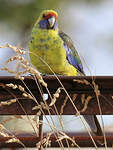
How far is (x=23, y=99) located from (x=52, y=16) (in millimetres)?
2473

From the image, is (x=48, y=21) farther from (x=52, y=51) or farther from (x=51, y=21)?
(x=52, y=51)

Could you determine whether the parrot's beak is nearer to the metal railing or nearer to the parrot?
the parrot

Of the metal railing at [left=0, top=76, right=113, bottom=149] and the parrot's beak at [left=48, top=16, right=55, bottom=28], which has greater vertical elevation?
the parrot's beak at [left=48, top=16, right=55, bottom=28]

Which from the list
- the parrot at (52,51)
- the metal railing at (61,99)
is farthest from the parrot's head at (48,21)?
the metal railing at (61,99)

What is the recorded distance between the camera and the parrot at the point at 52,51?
4.49m

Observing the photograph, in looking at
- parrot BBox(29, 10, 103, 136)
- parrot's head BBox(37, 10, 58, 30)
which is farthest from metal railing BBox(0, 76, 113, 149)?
parrot's head BBox(37, 10, 58, 30)

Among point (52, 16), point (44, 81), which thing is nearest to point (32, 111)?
point (44, 81)

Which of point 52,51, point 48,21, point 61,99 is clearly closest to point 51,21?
point 48,21

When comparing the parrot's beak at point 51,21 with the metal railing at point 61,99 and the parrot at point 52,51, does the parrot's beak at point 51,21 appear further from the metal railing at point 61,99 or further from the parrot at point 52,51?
the metal railing at point 61,99

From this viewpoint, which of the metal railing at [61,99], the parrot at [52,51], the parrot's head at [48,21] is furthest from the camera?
the parrot's head at [48,21]

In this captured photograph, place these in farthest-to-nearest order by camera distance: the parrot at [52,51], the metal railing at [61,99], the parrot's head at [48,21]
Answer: the parrot's head at [48,21]
the parrot at [52,51]
the metal railing at [61,99]

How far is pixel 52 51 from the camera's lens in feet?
14.8

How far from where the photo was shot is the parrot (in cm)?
449

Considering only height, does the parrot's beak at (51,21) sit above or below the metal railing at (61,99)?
above
